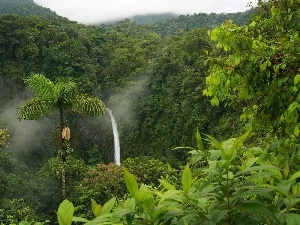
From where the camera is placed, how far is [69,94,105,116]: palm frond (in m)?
8.22

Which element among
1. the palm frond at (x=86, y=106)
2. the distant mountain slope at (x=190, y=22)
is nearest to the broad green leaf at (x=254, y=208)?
the palm frond at (x=86, y=106)

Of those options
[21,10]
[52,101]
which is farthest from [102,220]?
[21,10]

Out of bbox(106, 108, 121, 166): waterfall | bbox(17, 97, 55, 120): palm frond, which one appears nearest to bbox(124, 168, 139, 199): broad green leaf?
bbox(17, 97, 55, 120): palm frond

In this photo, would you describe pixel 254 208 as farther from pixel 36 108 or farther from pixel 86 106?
pixel 86 106

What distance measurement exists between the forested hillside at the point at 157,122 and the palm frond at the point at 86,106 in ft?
0.10

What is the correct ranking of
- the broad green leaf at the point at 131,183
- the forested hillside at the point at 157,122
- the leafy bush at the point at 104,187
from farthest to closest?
1. the leafy bush at the point at 104,187
2. the forested hillside at the point at 157,122
3. the broad green leaf at the point at 131,183

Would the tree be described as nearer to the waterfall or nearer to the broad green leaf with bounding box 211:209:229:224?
the broad green leaf with bounding box 211:209:229:224

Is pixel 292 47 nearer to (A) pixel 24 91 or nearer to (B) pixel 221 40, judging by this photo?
(B) pixel 221 40

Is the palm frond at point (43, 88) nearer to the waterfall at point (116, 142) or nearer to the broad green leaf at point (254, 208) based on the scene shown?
the broad green leaf at point (254, 208)

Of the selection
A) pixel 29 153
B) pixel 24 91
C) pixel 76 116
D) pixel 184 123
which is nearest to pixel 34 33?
pixel 24 91

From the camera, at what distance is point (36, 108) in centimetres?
783

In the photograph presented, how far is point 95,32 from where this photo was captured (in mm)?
35688

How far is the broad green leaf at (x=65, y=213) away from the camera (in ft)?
2.72

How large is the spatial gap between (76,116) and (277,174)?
89.4ft
